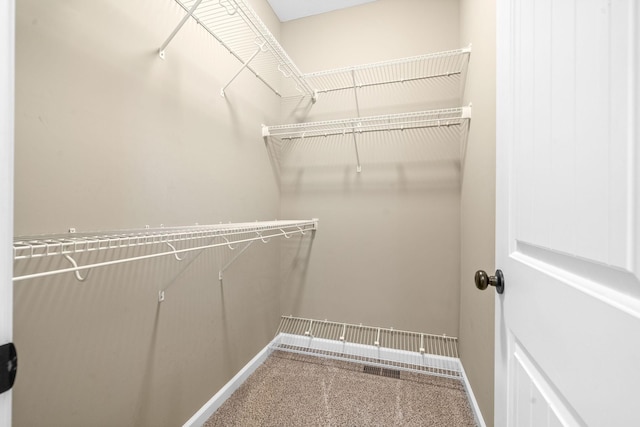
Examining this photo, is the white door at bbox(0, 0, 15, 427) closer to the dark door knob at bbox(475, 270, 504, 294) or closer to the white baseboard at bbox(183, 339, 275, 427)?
the dark door knob at bbox(475, 270, 504, 294)

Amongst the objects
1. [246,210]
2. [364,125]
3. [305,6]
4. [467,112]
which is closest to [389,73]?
[364,125]

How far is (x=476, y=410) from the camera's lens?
1332mm

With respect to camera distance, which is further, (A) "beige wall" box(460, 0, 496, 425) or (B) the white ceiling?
(B) the white ceiling

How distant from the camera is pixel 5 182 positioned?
1.13 feet

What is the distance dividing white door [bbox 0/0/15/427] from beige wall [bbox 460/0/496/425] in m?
1.35

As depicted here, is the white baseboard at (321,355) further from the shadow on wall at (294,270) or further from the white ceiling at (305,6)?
the white ceiling at (305,6)

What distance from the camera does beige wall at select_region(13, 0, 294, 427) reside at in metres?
0.72

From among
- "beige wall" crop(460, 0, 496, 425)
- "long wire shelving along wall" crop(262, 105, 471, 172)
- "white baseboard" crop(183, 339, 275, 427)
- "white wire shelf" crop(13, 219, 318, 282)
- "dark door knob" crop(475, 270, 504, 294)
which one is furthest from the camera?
"long wire shelving along wall" crop(262, 105, 471, 172)

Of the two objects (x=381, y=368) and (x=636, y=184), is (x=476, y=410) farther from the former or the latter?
(x=636, y=184)

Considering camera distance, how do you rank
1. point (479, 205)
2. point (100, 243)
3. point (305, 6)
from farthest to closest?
point (305, 6) → point (479, 205) → point (100, 243)

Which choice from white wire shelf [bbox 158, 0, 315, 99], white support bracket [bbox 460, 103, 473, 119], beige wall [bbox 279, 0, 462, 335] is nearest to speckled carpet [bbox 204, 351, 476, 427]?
beige wall [bbox 279, 0, 462, 335]

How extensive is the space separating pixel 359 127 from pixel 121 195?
1.48 metres

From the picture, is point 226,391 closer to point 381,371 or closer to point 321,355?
point 321,355

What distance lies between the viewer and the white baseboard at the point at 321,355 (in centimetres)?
133
